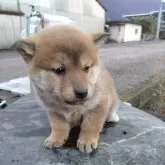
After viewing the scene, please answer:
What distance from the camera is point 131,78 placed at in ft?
23.7

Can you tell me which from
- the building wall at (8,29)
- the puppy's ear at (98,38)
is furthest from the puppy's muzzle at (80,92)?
the building wall at (8,29)

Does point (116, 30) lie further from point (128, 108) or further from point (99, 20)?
point (128, 108)

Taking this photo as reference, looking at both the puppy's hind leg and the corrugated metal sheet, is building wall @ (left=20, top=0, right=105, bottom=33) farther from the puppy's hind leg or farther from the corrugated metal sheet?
the puppy's hind leg

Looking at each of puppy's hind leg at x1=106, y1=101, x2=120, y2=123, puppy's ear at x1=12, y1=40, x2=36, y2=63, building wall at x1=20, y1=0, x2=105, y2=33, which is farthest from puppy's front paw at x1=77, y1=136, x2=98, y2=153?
building wall at x1=20, y1=0, x2=105, y2=33

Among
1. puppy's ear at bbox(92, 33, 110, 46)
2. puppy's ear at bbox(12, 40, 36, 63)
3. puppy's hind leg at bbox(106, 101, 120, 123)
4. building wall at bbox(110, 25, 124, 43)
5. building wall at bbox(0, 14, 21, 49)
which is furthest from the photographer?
building wall at bbox(110, 25, 124, 43)

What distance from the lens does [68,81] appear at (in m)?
2.29

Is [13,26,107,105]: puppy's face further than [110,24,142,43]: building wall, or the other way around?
[110,24,142,43]: building wall

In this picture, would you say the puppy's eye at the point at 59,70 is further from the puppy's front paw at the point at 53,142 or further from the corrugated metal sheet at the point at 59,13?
the corrugated metal sheet at the point at 59,13

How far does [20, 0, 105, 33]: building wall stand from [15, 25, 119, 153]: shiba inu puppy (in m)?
16.5

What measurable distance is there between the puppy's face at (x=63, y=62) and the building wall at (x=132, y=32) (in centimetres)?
2857

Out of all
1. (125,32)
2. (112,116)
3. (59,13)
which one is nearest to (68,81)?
(112,116)

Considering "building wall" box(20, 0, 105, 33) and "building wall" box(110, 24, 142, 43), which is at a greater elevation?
"building wall" box(20, 0, 105, 33)

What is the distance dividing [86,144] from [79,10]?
23.1 metres

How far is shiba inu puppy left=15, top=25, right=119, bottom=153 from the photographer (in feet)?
7.66
